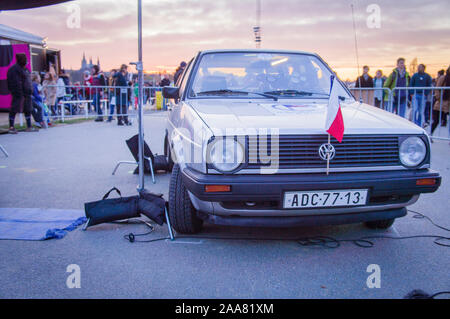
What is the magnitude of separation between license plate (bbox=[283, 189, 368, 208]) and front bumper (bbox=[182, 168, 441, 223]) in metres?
0.04

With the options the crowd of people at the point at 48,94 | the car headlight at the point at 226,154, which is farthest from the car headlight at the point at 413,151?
the crowd of people at the point at 48,94

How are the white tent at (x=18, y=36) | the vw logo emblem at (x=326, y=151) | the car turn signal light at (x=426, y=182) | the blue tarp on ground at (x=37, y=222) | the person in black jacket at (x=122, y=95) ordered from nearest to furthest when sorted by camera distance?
the vw logo emblem at (x=326, y=151), the car turn signal light at (x=426, y=182), the blue tarp on ground at (x=37, y=222), the person in black jacket at (x=122, y=95), the white tent at (x=18, y=36)

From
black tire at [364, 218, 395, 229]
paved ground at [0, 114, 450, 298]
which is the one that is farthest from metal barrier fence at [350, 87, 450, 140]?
paved ground at [0, 114, 450, 298]

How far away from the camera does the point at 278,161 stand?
2.87 metres

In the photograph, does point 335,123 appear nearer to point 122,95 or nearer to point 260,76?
point 260,76

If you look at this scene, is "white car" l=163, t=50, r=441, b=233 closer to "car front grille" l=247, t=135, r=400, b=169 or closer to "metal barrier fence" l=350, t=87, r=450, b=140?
"car front grille" l=247, t=135, r=400, b=169

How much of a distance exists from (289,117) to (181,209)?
Result: 44.8 inches

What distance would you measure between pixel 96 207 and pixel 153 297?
4.85 ft

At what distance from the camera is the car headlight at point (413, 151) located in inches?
122

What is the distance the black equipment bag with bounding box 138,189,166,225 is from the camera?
3.56m

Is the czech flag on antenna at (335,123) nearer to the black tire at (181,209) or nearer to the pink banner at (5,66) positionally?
the black tire at (181,209)

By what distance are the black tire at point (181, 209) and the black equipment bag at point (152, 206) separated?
18 cm
